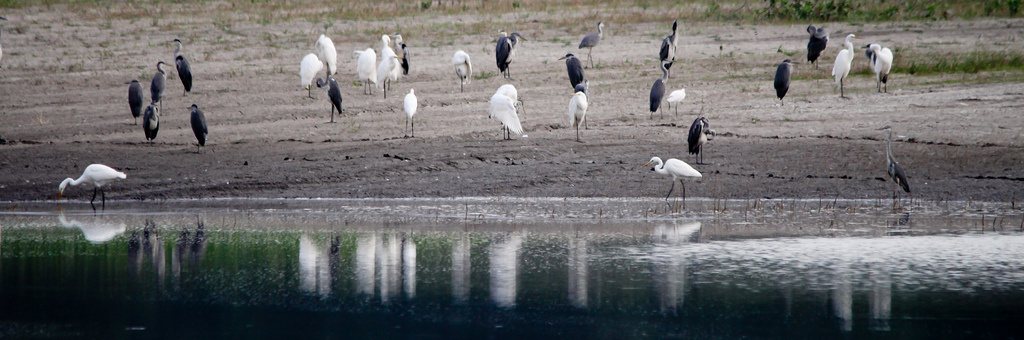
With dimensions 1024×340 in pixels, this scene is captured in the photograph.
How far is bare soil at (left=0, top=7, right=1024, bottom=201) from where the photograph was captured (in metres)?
11.6

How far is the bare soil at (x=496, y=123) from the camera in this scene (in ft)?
38.0

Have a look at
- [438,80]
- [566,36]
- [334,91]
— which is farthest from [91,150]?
[566,36]

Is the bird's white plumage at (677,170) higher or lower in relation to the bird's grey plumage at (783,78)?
lower

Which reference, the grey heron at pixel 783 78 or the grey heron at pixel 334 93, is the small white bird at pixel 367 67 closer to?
the grey heron at pixel 334 93

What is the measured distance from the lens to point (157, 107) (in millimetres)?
14797

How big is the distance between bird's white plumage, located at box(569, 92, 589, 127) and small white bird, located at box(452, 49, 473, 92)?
3116 mm

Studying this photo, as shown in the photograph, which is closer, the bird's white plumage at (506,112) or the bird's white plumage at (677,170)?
the bird's white plumage at (677,170)

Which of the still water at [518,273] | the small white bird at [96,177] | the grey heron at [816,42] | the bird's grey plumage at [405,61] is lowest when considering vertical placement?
the still water at [518,273]

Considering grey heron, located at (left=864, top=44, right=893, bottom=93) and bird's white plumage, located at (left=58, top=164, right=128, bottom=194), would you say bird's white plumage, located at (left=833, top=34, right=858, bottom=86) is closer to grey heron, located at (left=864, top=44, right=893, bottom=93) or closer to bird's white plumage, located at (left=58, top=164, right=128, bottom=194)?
grey heron, located at (left=864, top=44, right=893, bottom=93)

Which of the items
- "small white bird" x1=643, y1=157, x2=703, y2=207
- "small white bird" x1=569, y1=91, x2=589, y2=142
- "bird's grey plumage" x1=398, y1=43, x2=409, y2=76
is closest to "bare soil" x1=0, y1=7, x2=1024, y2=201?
"bird's grey plumage" x1=398, y1=43, x2=409, y2=76

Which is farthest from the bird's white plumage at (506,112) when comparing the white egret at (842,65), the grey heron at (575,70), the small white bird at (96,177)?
the white egret at (842,65)

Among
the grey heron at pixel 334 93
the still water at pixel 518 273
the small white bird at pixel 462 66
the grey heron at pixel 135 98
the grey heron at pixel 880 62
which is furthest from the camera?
the small white bird at pixel 462 66

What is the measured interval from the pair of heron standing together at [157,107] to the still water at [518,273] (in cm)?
275

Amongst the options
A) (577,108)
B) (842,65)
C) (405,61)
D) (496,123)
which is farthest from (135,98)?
(842,65)
